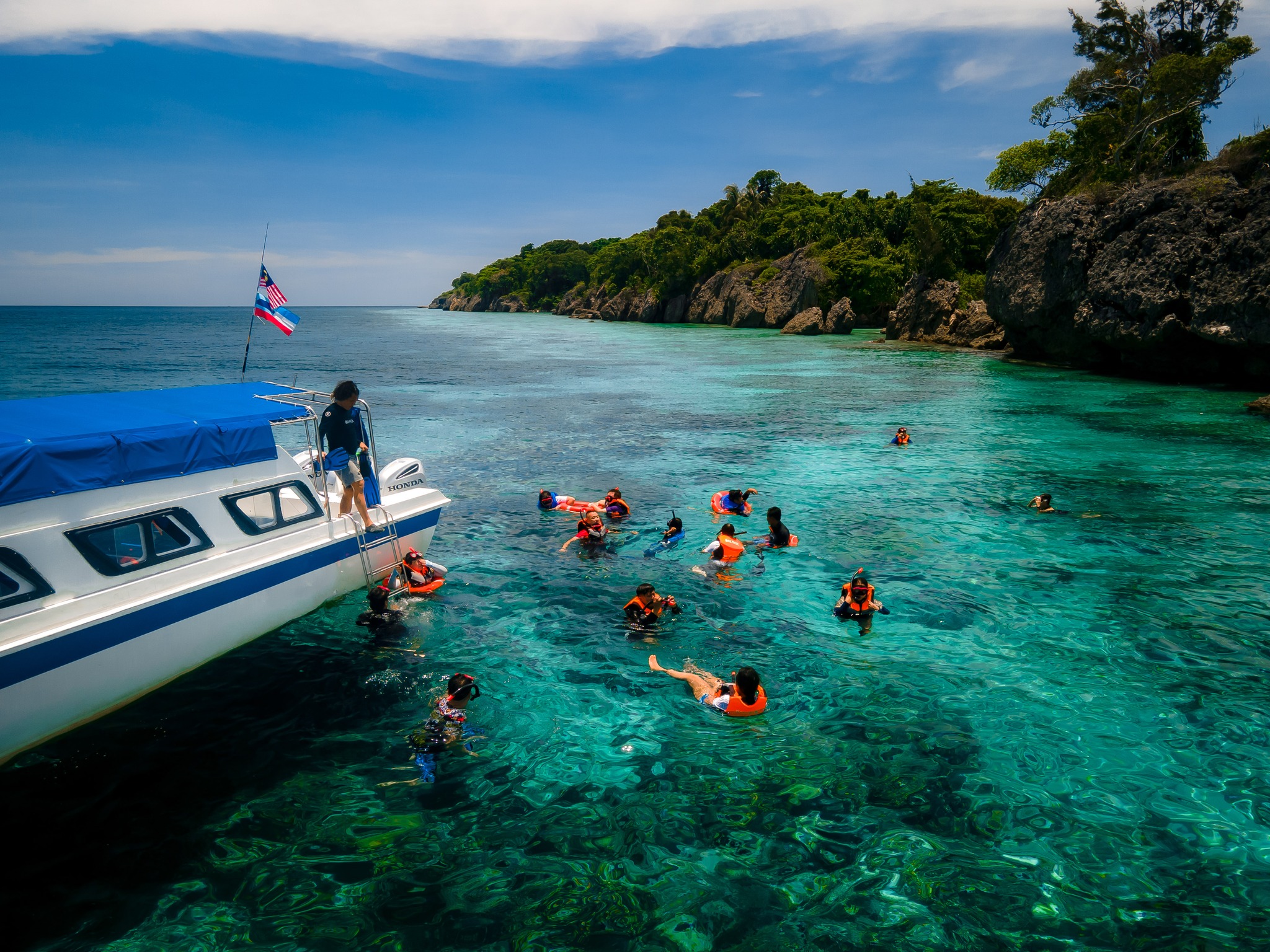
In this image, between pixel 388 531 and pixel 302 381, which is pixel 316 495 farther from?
pixel 302 381

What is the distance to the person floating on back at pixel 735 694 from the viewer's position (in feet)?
29.1

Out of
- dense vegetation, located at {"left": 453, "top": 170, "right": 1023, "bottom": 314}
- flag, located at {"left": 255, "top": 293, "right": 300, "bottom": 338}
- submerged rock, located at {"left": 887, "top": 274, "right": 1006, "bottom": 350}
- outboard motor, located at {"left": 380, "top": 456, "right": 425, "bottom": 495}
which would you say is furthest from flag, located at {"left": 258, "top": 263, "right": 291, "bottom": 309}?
dense vegetation, located at {"left": 453, "top": 170, "right": 1023, "bottom": 314}

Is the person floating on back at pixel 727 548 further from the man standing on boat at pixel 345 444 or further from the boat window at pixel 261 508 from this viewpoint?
the boat window at pixel 261 508

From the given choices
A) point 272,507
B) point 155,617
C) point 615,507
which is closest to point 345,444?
point 272,507

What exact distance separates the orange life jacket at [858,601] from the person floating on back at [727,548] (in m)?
2.63

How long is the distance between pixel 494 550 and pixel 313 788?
7.24 m

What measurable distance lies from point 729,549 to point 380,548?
6230mm

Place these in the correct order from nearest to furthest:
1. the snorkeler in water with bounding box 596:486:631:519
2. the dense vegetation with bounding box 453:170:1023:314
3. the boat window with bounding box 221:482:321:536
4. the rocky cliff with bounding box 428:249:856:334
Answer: the boat window with bounding box 221:482:321:536
the snorkeler in water with bounding box 596:486:631:519
the dense vegetation with bounding box 453:170:1023:314
the rocky cliff with bounding box 428:249:856:334

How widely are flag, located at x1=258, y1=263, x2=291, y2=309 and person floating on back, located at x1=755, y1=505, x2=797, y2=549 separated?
34.7ft

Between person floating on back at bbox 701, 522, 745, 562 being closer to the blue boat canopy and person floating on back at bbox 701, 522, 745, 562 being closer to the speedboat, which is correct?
the speedboat

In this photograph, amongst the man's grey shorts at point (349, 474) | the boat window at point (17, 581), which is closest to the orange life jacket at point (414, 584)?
the man's grey shorts at point (349, 474)

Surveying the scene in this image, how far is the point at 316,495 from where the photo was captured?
449 inches

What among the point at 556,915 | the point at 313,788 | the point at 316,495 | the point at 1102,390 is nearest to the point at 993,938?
the point at 556,915

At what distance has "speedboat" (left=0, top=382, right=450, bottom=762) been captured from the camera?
7.70 meters
